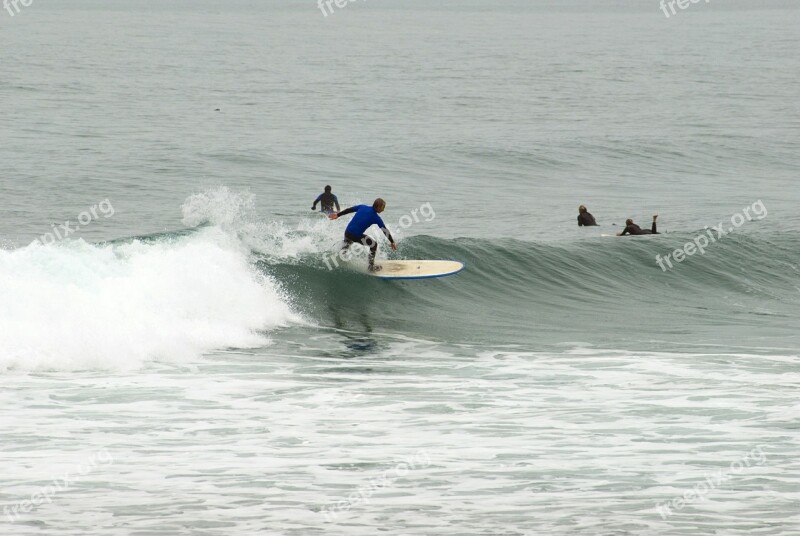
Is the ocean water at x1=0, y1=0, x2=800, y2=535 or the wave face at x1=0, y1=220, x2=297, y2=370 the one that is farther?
the wave face at x1=0, y1=220, x2=297, y2=370

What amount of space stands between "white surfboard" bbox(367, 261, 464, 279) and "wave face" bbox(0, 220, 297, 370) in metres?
1.96

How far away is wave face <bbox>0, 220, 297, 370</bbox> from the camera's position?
13.7 m

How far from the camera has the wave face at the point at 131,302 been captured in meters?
13.7

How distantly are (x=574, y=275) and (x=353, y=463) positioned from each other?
539 inches

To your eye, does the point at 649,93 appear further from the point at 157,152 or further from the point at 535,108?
the point at 157,152

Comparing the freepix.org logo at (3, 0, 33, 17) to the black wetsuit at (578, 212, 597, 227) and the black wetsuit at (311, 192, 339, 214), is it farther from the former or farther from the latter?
the black wetsuit at (578, 212, 597, 227)

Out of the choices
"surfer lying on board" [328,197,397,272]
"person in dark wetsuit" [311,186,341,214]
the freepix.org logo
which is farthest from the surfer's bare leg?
the freepix.org logo

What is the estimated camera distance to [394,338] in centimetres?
1684

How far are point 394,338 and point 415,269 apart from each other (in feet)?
8.83

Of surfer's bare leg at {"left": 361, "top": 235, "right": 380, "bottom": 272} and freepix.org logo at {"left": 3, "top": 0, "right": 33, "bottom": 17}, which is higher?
freepix.org logo at {"left": 3, "top": 0, "right": 33, "bottom": 17}

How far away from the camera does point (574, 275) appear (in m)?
23.1

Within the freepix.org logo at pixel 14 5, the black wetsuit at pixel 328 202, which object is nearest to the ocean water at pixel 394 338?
the black wetsuit at pixel 328 202

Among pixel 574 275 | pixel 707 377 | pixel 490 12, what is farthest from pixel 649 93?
pixel 490 12

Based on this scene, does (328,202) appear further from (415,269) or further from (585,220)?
(415,269)
